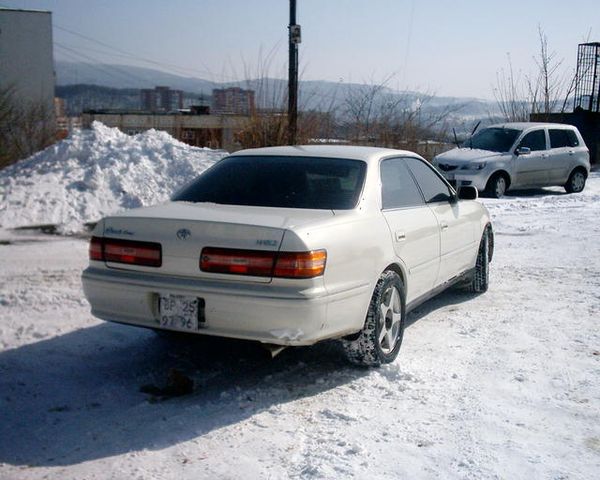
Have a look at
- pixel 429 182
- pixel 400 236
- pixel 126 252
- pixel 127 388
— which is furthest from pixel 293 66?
pixel 127 388

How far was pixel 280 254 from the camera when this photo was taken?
405 cm

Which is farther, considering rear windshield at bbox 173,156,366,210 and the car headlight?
the car headlight

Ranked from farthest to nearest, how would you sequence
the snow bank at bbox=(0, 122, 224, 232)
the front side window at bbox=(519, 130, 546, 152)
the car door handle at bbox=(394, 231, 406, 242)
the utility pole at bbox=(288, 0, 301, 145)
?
the front side window at bbox=(519, 130, 546, 152) → the utility pole at bbox=(288, 0, 301, 145) → the snow bank at bbox=(0, 122, 224, 232) → the car door handle at bbox=(394, 231, 406, 242)

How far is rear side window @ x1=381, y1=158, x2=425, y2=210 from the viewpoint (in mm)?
5188

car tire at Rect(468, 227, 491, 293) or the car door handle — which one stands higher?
the car door handle

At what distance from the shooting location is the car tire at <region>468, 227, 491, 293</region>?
275 inches

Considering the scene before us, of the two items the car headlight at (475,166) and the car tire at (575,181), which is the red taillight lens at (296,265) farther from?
the car tire at (575,181)

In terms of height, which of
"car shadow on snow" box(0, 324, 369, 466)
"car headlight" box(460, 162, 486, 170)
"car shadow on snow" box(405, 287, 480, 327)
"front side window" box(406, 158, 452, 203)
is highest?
"front side window" box(406, 158, 452, 203)

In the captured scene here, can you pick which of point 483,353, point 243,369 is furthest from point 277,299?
point 483,353

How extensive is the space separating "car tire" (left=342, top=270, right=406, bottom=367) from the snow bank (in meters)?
5.92

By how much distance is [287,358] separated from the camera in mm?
5094

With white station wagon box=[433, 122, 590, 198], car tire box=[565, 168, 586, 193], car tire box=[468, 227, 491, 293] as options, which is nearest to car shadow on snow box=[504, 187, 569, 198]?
car tire box=[565, 168, 586, 193]

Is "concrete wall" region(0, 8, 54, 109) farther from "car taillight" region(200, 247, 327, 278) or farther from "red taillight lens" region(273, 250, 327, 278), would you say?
"red taillight lens" region(273, 250, 327, 278)

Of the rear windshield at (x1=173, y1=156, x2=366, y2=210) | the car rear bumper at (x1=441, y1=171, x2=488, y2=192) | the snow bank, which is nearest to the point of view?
the rear windshield at (x1=173, y1=156, x2=366, y2=210)
